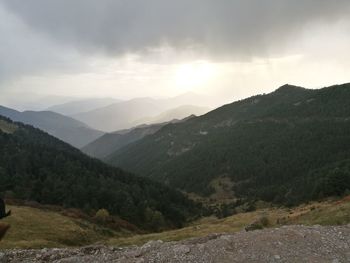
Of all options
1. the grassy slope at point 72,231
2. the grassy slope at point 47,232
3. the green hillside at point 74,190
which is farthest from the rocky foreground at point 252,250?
the green hillside at point 74,190

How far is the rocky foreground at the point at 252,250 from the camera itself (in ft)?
80.2

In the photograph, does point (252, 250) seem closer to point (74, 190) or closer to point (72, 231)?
point (72, 231)

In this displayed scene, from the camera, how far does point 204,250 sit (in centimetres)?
2538

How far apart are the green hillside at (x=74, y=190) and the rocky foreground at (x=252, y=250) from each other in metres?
76.6

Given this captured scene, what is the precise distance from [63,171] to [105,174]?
3132cm

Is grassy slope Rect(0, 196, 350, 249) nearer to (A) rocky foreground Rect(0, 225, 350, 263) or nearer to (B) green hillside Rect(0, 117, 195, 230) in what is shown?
(A) rocky foreground Rect(0, 225, 350, 263)

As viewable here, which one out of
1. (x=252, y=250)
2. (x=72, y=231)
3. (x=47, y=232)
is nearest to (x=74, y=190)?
(x=72, y=231)

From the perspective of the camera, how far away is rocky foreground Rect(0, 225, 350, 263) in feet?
80.2

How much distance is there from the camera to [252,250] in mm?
24984

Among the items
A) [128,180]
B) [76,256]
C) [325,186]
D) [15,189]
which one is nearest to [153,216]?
[15,189]

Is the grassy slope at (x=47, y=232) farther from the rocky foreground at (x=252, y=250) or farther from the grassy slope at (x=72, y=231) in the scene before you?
the rocky foreground at (x=252, y=250)

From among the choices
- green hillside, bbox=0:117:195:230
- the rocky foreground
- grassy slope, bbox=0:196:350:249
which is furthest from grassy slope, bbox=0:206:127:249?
green hillside, bbox=0:117:195:230

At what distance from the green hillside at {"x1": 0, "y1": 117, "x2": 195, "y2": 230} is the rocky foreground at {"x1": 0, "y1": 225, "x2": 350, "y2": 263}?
3015 inches

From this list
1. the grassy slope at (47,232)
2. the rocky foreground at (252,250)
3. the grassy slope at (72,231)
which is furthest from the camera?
the grassy slope at (47,232)
